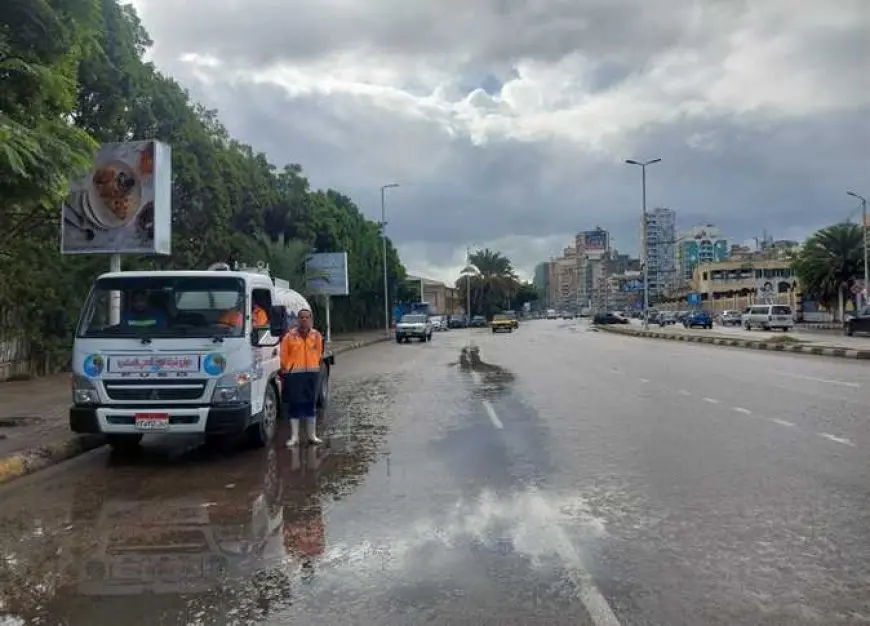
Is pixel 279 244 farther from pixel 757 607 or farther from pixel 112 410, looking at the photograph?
pixel 757 607

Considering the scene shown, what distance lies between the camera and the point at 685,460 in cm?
870

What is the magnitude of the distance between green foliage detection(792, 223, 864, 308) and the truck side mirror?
57.5 metres

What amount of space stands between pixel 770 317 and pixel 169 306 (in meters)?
51.2

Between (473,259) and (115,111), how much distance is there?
85238 millimetres

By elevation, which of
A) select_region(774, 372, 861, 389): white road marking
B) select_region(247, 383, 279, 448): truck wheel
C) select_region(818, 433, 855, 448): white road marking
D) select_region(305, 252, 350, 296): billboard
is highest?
select_region(305, 252, 350, 296): billboard

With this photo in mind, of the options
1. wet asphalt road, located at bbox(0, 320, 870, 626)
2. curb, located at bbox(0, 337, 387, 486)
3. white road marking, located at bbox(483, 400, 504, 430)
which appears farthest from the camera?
white road marking, located at bbox(483, 400, 504, 430)

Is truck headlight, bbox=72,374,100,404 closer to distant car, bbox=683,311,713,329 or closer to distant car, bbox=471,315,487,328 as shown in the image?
distant car, bbox=683,311,713,329

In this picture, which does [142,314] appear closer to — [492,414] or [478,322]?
[492,414]

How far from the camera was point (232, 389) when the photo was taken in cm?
922

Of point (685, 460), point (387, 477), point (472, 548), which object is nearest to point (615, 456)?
point (685, 460)

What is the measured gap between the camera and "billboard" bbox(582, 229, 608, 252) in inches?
7307

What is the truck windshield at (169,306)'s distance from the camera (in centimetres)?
948

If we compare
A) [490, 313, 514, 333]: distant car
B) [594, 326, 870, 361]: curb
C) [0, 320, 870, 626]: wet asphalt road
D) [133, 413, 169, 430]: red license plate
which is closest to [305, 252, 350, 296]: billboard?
[594, 326, 870, 361]: curb

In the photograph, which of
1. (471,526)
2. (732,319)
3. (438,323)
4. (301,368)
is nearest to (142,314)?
(301,368)
